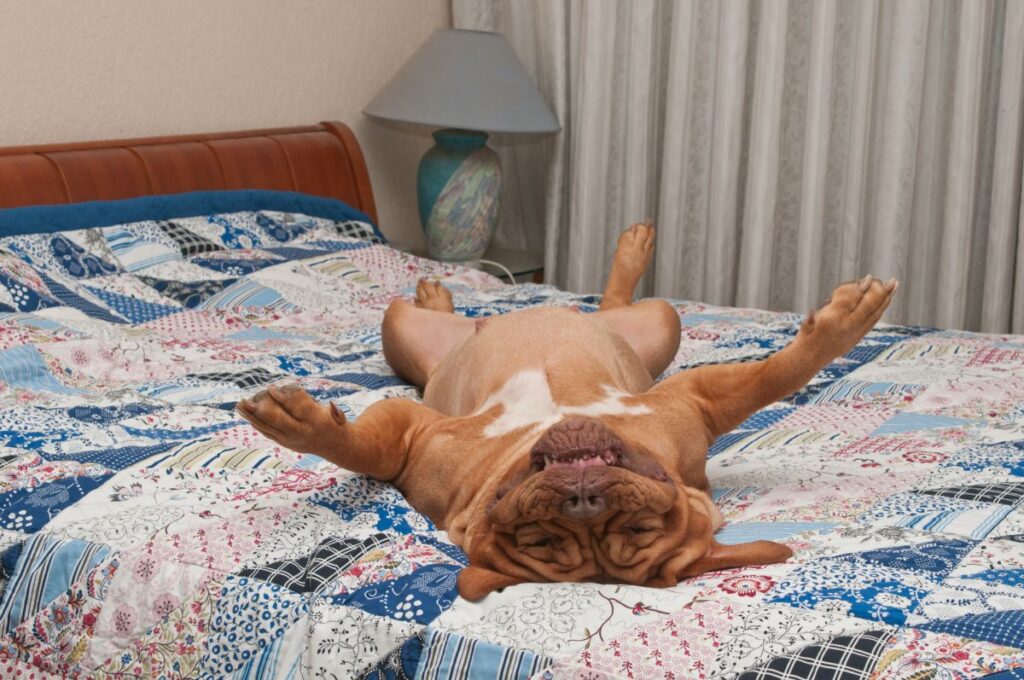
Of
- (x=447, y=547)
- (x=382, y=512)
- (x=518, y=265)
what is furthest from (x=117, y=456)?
(x=518, y=265)

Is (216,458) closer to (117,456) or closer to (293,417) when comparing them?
(117,456)

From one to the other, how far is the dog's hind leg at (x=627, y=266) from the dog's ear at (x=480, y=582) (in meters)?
1.27

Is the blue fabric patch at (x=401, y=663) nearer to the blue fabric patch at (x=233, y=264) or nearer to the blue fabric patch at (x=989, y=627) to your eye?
the blue fabric patch at (x=989, y=627)

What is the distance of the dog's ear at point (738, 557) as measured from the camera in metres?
1.15

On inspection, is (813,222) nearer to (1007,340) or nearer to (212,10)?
(1007,340)

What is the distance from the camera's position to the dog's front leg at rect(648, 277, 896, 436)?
1.43 metres

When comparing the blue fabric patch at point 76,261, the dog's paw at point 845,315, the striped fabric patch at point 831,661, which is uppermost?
the dog's paw at point 845,315

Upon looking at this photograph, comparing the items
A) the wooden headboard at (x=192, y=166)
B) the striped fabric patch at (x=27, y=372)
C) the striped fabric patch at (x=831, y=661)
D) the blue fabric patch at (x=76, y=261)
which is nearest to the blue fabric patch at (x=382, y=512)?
the striped fabric patch at (x=831, y=661)

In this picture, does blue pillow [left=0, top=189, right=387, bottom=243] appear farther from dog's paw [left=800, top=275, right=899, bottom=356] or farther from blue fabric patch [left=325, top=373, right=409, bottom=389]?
dog's paw [left=800, top=275, right=899, bottom=356]

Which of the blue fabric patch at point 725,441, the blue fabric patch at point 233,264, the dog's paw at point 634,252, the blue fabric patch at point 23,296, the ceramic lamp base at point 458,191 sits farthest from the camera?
the ceramic lamp base at point 458,191

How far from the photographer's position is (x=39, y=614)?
51.0 inches

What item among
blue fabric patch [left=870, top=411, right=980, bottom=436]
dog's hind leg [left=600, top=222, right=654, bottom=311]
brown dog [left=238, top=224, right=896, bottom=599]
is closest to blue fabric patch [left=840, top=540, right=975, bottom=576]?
brown dog [left=238, top=224, right=896, bottom=599]

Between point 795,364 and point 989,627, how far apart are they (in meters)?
0.49

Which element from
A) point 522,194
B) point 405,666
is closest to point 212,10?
point 522,194
